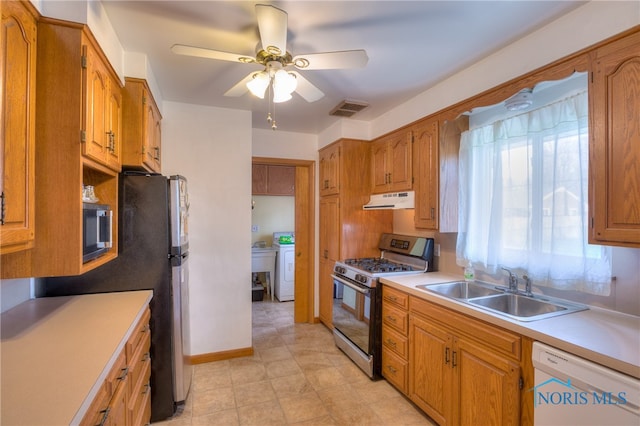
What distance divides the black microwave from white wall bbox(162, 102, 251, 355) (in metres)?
1.17

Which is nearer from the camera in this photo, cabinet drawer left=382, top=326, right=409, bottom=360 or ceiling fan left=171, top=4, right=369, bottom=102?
ceiling fan left=171, top=4, right=369, bottom=102

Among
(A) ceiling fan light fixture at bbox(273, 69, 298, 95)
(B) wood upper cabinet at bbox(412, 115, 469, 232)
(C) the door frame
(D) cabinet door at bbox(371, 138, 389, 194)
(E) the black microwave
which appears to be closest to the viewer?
(E) the black microwave

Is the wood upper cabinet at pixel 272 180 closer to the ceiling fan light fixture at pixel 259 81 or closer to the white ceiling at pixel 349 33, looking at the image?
the white ceiling at pixel 349 33

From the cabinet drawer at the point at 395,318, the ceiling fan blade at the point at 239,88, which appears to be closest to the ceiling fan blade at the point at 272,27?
the ceiling fan blade at the point at 239,88

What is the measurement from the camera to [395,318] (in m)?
2.42

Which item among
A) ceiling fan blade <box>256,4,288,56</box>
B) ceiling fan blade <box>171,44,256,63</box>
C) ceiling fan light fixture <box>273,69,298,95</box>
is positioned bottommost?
ceiling fan light fixture <box>273,69,298,95</box>

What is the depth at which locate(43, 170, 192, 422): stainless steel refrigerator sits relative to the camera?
2086 mm

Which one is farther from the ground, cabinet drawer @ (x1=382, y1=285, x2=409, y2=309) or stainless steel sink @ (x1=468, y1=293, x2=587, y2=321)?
stainless steel sink @ (x1=468, y1=293, x2=587, y2=321)

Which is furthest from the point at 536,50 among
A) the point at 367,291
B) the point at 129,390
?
the point at 129,390

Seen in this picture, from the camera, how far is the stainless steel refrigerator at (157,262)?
209 cm

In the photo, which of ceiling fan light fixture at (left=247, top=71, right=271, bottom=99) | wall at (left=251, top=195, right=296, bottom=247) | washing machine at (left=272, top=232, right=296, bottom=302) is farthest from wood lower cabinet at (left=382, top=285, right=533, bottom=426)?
wall at (left=251, top=195, right=296, bottom=247)

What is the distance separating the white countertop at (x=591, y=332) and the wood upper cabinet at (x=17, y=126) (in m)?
2.15

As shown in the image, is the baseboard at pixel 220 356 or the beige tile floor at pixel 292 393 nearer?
the beige tile floor at pixel 292 393

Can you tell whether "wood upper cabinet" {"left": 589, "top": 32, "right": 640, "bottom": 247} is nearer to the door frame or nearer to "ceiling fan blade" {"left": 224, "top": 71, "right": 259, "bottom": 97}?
"ceiling fan blade" {"left": 224, "top": 71, "right": 259, "bottom": 97}
